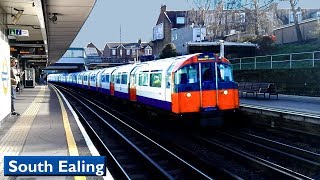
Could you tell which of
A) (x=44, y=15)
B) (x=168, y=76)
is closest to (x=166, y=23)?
(x=168, y=76)

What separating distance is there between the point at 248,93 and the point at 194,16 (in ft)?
113

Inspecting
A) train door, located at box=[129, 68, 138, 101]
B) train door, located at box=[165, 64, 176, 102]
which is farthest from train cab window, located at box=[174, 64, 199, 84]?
train door, located at box=[129, 68, 138, 101]

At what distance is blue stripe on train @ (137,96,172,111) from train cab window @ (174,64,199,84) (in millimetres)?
1030

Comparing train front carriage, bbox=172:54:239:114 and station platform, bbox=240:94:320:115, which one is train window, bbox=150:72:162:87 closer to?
train front carriage, bbox=172:54:239:114

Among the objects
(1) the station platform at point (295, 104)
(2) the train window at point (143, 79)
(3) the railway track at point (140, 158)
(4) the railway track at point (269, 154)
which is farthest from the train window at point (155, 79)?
(1) the station platform at point (295, 104)

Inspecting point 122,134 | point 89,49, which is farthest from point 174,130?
point 89,49

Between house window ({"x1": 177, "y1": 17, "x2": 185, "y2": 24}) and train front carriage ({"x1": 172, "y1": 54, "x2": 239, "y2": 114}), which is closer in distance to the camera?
train front carriage ({"x1": 172, "y1": 54, "x2": 239, "y2": 114})

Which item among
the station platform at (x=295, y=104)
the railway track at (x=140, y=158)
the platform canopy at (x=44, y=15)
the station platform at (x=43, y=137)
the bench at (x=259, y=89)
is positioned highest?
the platform canopy at (x=44, y=15)

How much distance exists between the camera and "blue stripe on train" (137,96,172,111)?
14.2 meters

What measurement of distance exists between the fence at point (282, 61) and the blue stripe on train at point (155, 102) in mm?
10265

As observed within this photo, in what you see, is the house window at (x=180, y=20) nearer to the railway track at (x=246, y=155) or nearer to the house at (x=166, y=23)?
the house at (x=166, y=23)

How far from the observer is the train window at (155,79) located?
15469 millimetres

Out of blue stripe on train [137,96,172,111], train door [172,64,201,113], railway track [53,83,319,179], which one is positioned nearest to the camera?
railway track [53,83,319,179]

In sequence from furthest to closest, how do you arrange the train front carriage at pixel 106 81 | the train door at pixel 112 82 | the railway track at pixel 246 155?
1. the train front carriage at pixel 106 81
2. the train door at pixel 112 82
3. the railway track at pixel 246 155
